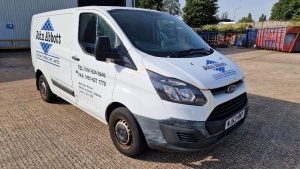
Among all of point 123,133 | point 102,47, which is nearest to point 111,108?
point 123,133

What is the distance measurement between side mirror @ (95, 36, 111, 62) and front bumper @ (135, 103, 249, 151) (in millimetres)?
862

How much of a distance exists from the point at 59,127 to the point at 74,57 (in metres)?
1.22

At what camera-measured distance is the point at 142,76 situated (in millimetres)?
2715

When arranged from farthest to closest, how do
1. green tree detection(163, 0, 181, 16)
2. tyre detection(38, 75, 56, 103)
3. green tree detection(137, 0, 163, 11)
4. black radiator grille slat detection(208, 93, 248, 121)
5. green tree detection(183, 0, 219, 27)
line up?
green tree detection(163, 0, 181, 16) → green tree detection(137, 0, 163, 11) → green tree detection(183, 0, 219, 27) → tyre detection(38, 75, 56, 103) → black radiator grille slat detection(208, 93, 248, 121)

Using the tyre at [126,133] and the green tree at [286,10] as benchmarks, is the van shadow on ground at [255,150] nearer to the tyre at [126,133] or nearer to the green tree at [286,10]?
the tyre at [126,133]

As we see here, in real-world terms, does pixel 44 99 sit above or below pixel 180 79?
below

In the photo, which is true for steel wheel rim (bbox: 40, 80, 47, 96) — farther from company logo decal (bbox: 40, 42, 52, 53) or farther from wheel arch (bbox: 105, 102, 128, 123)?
wheel arch (bbox: 105, 102, 128, 123)

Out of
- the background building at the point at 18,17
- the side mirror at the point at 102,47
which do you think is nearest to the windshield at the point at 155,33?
the side mirror at the point at 102,47

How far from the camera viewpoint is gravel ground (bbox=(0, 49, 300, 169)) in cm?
302

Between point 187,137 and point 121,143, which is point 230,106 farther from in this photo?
point 121,143

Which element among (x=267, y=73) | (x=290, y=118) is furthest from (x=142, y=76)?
(x=267, y=73)

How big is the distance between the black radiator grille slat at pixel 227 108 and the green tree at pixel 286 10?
6386 cm

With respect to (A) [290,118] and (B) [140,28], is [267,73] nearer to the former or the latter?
(A) [290,118]

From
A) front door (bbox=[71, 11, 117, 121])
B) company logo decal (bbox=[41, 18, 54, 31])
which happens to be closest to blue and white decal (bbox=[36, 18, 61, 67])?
company logo decal (bbox=[41, 18, 54, 31])
